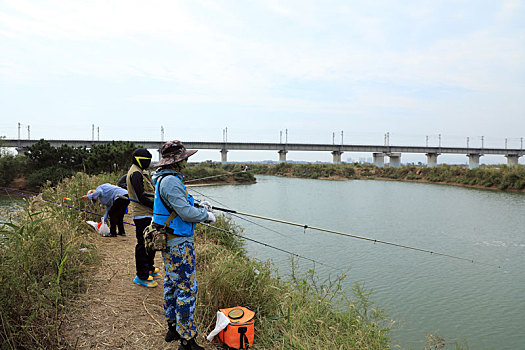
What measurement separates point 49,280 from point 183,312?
1.43 m

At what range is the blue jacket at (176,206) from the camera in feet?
9.50

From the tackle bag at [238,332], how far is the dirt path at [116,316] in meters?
0.21

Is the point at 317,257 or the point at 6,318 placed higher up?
the point at 6,318

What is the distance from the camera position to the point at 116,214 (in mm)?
6488

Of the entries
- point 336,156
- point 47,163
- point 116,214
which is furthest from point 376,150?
point 116,214

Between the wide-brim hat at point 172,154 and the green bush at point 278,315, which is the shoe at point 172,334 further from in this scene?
the wide-brim hat at point 172,154

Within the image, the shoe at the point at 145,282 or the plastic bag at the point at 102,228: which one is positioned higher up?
the plastic bag at the point at 102,228

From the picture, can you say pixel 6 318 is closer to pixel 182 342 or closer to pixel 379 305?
pixel 182 342

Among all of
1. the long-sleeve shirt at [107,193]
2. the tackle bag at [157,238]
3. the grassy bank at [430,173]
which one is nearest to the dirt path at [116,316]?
the tackle bag at [157,238]

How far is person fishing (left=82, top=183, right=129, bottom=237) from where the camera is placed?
5.98m

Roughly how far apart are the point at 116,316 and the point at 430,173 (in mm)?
38790

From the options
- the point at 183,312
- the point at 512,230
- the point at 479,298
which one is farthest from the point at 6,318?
the point at 512,230

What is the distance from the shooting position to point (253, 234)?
10.6 metres

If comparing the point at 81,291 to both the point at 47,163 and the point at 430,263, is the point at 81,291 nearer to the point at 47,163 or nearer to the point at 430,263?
the point at 430,263
